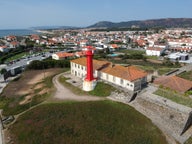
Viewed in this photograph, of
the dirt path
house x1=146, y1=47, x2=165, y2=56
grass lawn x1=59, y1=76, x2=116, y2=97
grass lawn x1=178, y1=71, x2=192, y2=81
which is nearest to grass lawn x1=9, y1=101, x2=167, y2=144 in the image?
the dirt path

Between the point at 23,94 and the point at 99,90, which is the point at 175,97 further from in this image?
the point at 23,94

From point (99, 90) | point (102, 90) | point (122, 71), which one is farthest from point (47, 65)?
point (122, 71)

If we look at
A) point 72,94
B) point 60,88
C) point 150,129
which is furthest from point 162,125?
point 60,88

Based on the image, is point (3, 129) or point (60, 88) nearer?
point (3, 129)

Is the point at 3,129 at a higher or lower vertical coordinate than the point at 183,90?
lower

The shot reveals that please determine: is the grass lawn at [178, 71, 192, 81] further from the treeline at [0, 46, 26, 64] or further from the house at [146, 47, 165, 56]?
the treeline at [0, 46, 26, 64]

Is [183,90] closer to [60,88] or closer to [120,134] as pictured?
[120,134]

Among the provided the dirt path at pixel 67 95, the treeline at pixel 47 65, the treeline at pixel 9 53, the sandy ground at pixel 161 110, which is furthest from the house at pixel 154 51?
the treeline at pixel 9 53
